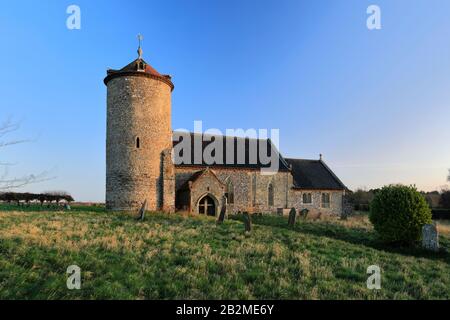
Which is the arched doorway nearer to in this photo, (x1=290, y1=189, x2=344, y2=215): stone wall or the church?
the church

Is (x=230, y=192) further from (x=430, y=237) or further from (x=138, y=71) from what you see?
(x=430, y=237)

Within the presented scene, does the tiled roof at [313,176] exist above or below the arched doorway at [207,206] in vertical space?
above

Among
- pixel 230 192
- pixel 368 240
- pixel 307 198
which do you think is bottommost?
pixel 368 240

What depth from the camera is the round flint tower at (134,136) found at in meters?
22.9

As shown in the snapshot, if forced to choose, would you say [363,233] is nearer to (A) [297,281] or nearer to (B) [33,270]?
(A) [297,281]

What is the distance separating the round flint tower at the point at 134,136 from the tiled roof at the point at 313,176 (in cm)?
1713

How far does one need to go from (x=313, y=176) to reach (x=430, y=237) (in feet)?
73.7

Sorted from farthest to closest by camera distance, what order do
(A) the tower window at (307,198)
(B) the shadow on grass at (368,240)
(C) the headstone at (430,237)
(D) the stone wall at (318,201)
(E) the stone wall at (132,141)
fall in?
(A) the tower window at (307,198) < (D) the stone wall at (318,201) < (E) the stone wall at (132,141) < (C) the headstone at (430,237) < (B) the shadow on grass at (368,240)

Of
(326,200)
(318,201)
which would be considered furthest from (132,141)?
(326,200)

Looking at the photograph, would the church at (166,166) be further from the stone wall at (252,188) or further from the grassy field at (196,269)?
the grassy field at (196,269)

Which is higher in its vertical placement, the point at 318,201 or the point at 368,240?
the point at 318,201

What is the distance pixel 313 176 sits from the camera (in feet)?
118

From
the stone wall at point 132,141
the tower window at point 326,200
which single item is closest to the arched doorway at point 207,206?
the stone wall at point 132,141

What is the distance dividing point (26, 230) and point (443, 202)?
61372 millimetres
